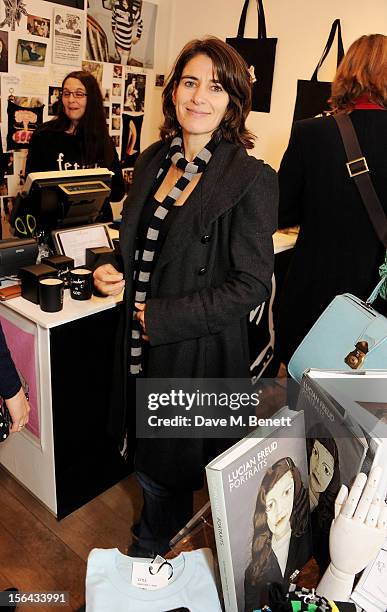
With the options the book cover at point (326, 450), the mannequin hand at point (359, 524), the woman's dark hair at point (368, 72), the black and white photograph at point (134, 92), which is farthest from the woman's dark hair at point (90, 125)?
the mannequin hand at point (359, 524)

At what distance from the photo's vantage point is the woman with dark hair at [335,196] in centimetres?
162

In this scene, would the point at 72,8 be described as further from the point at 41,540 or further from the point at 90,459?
the point at 41,540

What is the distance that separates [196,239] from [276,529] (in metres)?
0.70

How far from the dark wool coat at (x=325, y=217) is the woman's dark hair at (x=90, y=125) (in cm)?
130

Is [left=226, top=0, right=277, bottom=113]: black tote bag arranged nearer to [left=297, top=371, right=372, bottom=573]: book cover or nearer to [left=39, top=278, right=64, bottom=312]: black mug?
[left=39, top=278, right=64, bottom=312]: black mug

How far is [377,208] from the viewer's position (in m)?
1.63

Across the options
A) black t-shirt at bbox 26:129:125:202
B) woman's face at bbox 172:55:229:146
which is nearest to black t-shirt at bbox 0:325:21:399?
woman's face at bbox 172:55:229:146

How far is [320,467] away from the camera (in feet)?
2.60

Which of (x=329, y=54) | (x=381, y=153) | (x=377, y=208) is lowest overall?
(x=377, y=208)

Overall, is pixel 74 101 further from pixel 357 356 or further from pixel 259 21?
pixel 357 356

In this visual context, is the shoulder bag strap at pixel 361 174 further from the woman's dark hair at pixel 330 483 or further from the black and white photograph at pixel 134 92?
the black and white photograph at pixel 134 92

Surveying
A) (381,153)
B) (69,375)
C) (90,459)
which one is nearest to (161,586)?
(69,375)

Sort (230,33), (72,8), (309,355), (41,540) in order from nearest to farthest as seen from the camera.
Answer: (309,355), (41,540), (72,8), (230,33)

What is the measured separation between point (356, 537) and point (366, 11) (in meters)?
2.84
